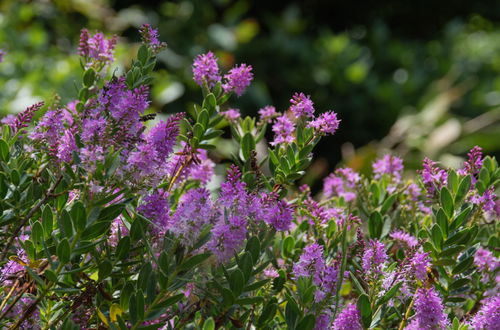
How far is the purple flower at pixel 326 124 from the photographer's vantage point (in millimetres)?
942

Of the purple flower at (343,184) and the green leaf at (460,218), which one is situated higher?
the purple flower at (343,184)

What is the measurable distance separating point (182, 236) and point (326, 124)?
0.28m

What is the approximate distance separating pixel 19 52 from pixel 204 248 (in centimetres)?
434

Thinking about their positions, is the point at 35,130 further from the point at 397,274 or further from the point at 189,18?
the point at 189,18

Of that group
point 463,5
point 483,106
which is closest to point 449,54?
point 483,106

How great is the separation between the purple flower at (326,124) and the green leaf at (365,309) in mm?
244

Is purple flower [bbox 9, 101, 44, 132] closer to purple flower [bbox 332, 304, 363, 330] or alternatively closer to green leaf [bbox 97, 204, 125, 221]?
green leaf [bbox 97, 204, 125, 221]

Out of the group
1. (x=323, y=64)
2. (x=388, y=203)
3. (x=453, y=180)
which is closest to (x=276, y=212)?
(x=453, y=180)

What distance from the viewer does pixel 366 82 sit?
587 cm

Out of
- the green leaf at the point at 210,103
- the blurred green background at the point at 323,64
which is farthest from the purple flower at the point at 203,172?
the blurred green background at the point at 323,64

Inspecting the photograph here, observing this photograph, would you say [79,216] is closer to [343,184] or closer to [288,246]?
[288,246]

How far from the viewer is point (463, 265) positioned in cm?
97

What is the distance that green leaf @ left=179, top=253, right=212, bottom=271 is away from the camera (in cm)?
79

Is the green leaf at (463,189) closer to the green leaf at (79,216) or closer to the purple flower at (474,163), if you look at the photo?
the purple flower at (474,163)
